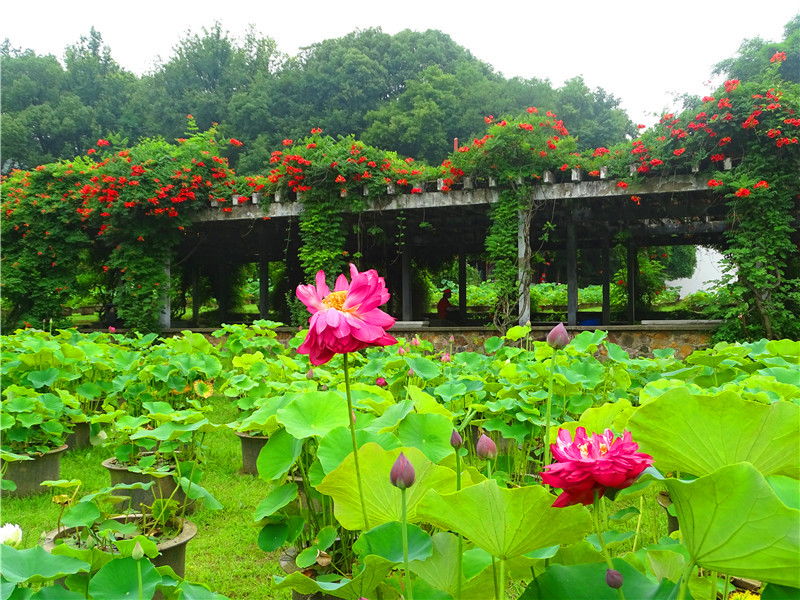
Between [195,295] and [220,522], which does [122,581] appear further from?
[195,295]

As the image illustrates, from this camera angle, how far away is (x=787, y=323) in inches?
253

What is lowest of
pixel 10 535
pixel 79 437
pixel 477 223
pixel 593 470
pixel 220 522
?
pixel 220 522

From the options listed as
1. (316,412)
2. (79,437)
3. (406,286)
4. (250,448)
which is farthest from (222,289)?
(316,412)

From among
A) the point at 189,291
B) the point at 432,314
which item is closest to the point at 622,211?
the point at 432,314

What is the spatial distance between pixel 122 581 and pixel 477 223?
360 inches

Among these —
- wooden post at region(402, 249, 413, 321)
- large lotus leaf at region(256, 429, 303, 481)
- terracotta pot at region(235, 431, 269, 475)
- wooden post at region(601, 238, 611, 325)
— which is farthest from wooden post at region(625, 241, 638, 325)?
large lotus leaf at region(256, 429, 303, 481)

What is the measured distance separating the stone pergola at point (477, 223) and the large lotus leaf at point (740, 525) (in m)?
7.04

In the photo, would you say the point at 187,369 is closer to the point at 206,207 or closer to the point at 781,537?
the point at 781,537

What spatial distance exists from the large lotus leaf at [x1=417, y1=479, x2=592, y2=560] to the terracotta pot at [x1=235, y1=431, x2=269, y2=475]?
2783 mm

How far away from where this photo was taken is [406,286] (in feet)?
29.9

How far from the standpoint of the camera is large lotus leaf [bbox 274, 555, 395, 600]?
0.85 meters

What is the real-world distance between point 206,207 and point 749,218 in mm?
7389

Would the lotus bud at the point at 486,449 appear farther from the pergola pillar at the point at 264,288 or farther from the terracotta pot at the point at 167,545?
the pergola pillar at the point at 264,288

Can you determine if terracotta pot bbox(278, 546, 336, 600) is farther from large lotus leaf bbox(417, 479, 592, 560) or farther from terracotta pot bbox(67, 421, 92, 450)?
terracotta pot bbox(67, 421, 92, 450)
